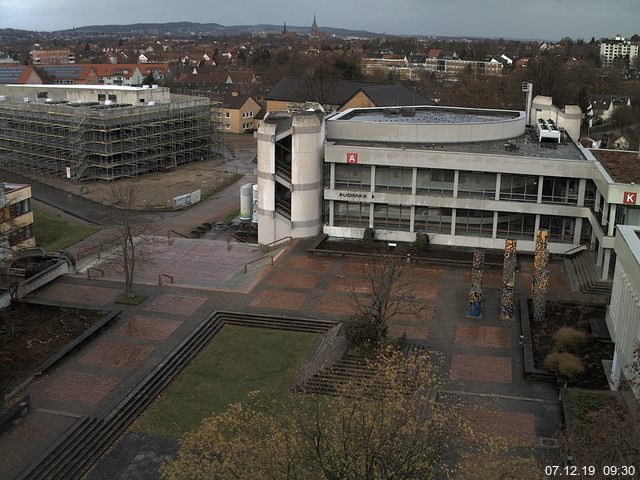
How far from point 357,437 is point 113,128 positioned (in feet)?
179

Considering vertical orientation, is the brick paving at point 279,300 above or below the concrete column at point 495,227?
below

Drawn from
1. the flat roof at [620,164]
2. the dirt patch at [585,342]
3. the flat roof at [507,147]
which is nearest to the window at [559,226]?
the flat roof at [507,147]

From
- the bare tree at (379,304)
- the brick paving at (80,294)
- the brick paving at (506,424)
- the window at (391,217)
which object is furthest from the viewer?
the window at (391,217)

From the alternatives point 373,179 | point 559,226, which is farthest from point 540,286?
point 373,179

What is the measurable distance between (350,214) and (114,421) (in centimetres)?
2421

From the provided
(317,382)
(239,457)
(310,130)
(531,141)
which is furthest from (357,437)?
(531,141)

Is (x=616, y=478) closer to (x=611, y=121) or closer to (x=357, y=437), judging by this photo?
(x=357, y=437)

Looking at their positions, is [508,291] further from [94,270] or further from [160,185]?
[160,185]

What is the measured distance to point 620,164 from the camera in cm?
4188

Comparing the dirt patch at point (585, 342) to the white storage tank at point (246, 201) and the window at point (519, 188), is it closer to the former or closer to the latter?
the window at point (519, 188)

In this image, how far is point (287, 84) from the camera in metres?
101

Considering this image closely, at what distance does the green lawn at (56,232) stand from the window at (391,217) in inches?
800

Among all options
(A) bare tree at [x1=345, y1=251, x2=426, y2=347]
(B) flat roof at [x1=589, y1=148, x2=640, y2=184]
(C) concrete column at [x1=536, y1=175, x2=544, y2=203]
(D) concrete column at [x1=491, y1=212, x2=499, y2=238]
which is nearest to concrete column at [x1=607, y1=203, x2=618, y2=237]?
(B) flat roof at [x1=589, y1=148, x2=640, y2=184]

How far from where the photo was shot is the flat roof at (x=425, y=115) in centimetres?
5059
